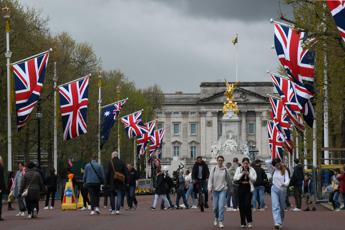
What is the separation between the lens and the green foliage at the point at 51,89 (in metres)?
52.5

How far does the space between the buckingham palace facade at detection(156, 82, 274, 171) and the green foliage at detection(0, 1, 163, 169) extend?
69207 millimetres

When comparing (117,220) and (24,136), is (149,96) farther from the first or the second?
(117,220)

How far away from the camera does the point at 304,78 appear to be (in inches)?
1207

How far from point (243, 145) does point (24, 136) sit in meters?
38.9

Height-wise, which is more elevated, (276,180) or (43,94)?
(43,94)

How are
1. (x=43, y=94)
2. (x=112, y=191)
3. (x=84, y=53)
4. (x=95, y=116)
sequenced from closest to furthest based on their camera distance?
(x=112, y=191) → (x=43, y=94) → (x=95, y=116) → (x=84, y=53)

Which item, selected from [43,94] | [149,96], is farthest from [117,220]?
[149,96]

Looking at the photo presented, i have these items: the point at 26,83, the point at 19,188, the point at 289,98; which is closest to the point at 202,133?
the point at 289,98

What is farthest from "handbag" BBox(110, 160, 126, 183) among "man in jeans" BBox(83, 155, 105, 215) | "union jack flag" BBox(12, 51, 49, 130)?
"union jack flag" BBox(12, 51, 49, 130)

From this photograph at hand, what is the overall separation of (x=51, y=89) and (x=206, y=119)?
4629 inches

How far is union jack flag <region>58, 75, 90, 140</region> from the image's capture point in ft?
145

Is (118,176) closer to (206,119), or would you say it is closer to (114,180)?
(114,180)

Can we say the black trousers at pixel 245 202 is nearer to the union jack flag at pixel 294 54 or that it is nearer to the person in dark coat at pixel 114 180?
the union jack flag at pixel 294 54

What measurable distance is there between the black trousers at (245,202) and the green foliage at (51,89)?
26.0 m
